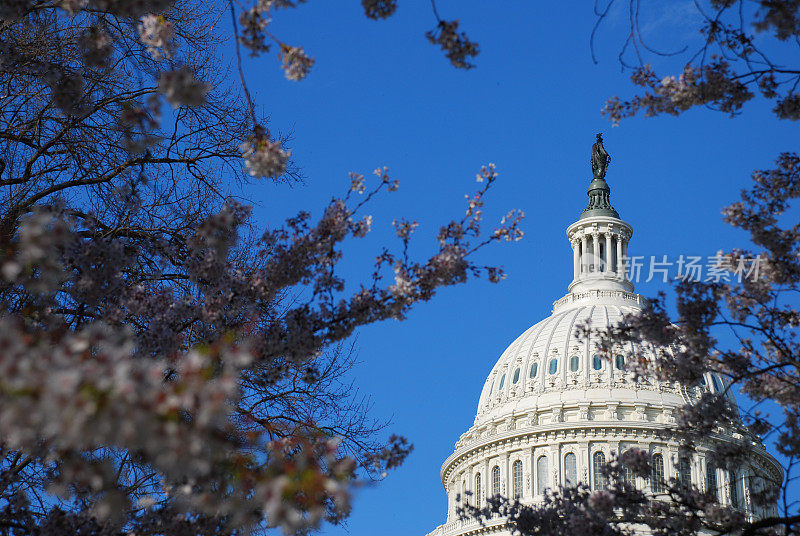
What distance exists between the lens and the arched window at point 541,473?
7608cm

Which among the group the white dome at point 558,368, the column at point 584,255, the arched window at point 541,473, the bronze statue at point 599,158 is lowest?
the arched window at point 541,473

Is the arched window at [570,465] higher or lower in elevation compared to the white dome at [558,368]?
lower

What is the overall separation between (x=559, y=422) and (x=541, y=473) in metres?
4.16

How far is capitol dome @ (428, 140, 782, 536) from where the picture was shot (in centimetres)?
7450

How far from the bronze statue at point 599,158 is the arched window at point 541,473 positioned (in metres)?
38.7

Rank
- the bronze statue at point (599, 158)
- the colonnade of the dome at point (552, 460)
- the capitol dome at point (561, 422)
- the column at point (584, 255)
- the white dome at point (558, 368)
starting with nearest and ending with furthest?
the colonnade of the dome at point (552, 460), the capitol dome at point (561, 422), the white dome at point (558, 368), the column at point (584, 255), the bronze statue at point (599, 158)

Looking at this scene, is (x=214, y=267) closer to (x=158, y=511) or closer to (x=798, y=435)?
(x=158, y=511)

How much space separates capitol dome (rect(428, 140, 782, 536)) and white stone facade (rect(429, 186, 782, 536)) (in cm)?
9

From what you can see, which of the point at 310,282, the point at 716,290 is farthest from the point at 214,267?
the point at 716,290

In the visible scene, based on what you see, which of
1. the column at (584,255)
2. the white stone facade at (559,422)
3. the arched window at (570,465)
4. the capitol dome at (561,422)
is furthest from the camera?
the column at (584,255)

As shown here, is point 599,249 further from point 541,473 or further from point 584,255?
point 541,473

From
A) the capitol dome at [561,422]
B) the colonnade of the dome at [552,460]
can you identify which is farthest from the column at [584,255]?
the colonnade of the dome at [552,460]

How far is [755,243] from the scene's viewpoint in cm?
1352

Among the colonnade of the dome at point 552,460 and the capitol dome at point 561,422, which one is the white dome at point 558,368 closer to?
the capitol dome at point 561,422
